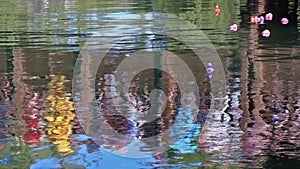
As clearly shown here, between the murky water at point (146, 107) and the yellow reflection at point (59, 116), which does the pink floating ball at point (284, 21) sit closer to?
the murky water at point (146, 107)

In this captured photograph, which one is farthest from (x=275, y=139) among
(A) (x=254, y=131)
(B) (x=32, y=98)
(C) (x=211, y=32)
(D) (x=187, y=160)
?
(C) (x=211, y=32)

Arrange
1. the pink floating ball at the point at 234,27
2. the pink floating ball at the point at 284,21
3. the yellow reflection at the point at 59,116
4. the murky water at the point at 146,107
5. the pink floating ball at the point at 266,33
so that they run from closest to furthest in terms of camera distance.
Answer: the murky water at the point at 146,107, the yellow reflection at the point at 59,116, the pink floating ball at the point at 266,33, the pink floating ball at the point at 234,27, the pink floating ball at the point at 284,21

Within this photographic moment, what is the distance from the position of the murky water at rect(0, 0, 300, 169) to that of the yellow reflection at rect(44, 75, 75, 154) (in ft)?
0.03

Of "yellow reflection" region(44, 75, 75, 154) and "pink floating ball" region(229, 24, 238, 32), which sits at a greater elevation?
"yellow reflection" region(44, 75, 75, 154)

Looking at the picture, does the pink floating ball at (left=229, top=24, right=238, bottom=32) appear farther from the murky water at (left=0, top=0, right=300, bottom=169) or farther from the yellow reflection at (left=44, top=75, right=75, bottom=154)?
the yellow reflection at (left=44, top=75, right=75, bottom=154)

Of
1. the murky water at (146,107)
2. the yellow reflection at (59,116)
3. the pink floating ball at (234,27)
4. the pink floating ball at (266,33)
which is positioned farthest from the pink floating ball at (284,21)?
the yellow reflection at (59,116)

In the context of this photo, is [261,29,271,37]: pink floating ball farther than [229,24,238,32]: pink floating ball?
→ No

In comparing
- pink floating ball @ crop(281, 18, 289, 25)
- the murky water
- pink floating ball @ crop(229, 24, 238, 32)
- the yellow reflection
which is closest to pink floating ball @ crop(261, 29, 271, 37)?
the murky water

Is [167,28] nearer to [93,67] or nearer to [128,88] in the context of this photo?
[93,67]

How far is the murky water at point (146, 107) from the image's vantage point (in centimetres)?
499

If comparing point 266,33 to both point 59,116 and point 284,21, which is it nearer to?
point 284,21

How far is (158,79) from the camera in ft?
26.2

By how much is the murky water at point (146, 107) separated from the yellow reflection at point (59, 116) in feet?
0.03

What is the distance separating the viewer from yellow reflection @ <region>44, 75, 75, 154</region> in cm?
537
